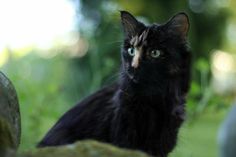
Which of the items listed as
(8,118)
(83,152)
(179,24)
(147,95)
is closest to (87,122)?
(147,95)

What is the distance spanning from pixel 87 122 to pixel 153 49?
0.59 m

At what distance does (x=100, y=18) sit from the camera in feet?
22.8

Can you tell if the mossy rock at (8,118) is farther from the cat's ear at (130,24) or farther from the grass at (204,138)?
the grass at (204,138)

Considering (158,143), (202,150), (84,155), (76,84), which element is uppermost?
(84,155)

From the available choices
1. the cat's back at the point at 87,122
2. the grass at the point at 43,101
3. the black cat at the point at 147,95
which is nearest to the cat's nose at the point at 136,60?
the black cat at the point at 147,95

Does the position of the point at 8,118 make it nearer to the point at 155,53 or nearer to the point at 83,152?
the point at 83,152

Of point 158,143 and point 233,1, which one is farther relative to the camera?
point 233,1

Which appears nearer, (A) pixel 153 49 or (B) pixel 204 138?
(A) pixel 153 49

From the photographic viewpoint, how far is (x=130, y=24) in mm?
2973

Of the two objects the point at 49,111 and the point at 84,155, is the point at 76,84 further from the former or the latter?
the point at 84,155

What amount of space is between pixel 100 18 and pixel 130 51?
13.3 ft

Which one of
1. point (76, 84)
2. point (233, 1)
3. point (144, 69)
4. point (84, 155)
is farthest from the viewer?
point (233, 1)

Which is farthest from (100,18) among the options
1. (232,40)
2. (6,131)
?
(232,40)

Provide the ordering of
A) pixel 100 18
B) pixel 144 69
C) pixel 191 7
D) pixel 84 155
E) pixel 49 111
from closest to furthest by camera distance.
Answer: pixel 84 155 < pixel 144 69 < pixel 49 111 < pixel 100 18 < pixel 191 7
